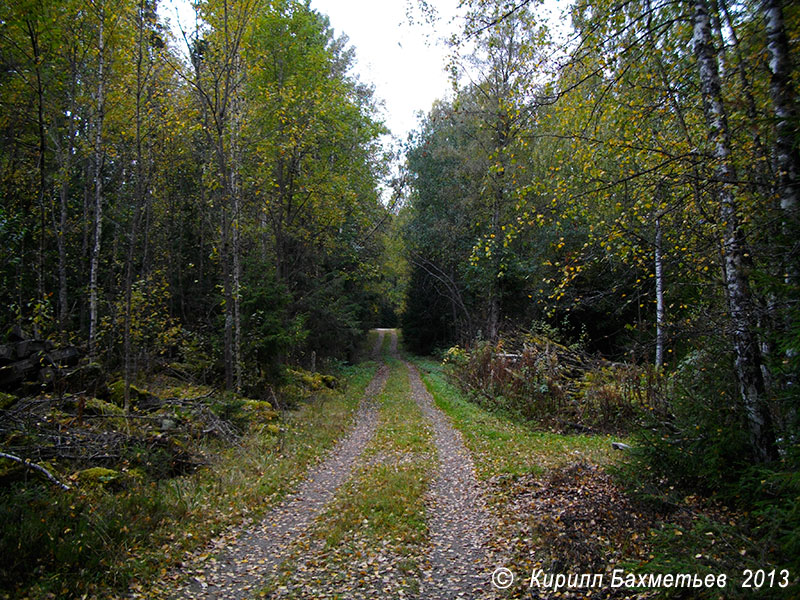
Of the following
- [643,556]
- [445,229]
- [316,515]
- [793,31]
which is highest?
[445,229]

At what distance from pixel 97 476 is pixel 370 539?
364 cm

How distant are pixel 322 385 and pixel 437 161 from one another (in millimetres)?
15173

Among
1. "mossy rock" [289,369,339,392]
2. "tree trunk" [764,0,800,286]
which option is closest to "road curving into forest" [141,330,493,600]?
"tree trunk" [764,0,800,286]

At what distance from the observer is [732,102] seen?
14.1 ft

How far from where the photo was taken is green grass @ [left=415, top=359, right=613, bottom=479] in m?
7.79

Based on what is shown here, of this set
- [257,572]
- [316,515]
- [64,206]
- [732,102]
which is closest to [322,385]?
[64,206]

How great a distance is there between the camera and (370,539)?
17.7 feet

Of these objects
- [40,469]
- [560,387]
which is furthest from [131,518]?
[560,387]

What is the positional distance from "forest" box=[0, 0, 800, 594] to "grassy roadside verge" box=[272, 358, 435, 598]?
5.96 feet

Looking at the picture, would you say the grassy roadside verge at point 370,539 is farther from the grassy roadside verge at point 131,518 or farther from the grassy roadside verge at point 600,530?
the grassy roadside verge at point 131,518

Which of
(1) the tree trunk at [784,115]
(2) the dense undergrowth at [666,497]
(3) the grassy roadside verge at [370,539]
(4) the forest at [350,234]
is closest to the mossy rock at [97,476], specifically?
(4) the forest at [350,234]

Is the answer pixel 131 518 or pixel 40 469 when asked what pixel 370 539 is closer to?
pixel 131 518

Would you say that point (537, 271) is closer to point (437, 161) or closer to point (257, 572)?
point (437, 161)

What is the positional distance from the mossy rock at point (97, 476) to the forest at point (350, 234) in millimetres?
64
